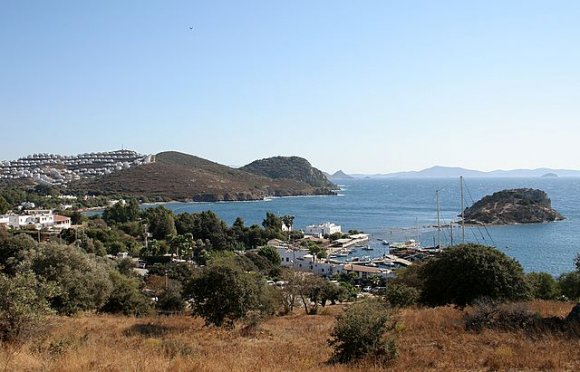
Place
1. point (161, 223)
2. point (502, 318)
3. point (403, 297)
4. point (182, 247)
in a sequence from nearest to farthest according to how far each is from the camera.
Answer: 1. point (502, 318)
2. point (403, 297)
3. point (182, 247)
4. point (161, 223)

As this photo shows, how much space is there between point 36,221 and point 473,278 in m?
69.2

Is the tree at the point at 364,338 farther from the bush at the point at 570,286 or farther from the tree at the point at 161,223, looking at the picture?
the tree at the point at 161,223

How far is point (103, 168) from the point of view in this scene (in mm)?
197000

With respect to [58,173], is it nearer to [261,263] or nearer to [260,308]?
[261,263]

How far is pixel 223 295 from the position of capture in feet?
51.3

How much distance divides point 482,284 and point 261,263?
35.3m

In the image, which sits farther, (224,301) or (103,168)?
(103,168)

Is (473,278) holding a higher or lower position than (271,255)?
higher

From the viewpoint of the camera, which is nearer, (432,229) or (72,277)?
(72,277)

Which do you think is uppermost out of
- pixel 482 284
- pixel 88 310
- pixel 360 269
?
pixel 482 284

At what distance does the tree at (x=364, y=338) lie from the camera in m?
8.36

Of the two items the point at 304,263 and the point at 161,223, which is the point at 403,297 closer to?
the point at 304,263

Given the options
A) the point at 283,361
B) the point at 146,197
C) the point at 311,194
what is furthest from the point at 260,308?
the point at 311,194

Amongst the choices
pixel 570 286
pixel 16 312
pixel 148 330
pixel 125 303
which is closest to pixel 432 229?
pixel 570 286
